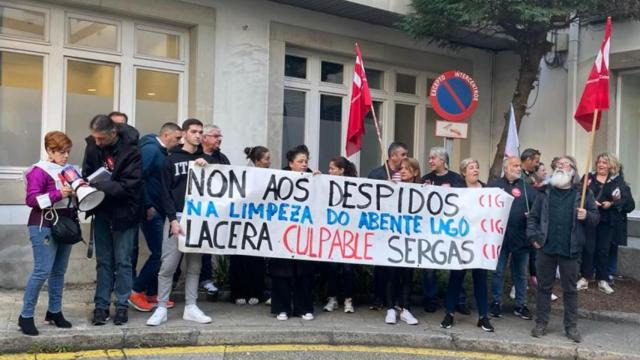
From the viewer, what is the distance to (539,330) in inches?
247

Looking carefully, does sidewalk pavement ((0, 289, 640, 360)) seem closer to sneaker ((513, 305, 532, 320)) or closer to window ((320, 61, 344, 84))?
sneaker ((513, 305, 532, 320))

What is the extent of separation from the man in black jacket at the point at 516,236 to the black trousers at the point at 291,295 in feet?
7.20

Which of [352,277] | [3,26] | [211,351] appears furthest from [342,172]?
[3,26]

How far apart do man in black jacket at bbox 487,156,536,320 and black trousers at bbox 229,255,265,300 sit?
2716mm

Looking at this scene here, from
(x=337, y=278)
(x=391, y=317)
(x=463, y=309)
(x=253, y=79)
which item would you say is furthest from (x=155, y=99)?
(x=463, y=309)

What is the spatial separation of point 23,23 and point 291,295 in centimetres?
484

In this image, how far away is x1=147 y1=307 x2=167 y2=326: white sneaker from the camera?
229 inches

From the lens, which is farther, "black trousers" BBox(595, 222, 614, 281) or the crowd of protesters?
"black trousers" BBox(595, 222, 614, 281)

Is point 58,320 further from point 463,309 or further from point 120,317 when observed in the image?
point 463,309

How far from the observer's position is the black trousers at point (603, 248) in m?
8.55

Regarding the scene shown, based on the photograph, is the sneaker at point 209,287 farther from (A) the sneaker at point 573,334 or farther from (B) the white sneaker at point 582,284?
(B) the white sneaker at point 582,284

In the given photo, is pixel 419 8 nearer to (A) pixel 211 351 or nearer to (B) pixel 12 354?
(A) pixel 211 351

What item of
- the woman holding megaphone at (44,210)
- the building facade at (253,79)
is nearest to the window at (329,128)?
Answer: the building facade at (253,79)

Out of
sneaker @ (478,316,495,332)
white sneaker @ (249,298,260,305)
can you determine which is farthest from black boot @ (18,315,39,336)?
sneaker @ (478,316,495,332)
